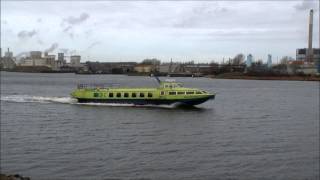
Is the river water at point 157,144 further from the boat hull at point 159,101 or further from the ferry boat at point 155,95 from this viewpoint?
the ferry boat at point 155,95

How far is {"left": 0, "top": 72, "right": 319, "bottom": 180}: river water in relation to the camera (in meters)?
29.7

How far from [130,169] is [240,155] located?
325 inches

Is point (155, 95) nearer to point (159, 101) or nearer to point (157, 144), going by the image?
point (159, 101)

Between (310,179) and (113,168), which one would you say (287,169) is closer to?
(310,179)

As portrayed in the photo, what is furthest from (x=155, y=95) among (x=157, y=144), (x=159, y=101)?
(x=157, y=144)

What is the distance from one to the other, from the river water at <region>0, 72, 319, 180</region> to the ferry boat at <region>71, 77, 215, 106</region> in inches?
109

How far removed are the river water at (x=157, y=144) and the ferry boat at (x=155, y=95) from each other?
109 inches

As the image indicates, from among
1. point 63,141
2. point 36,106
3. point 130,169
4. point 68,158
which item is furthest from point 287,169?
point 36,106

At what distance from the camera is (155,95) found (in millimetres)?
68688

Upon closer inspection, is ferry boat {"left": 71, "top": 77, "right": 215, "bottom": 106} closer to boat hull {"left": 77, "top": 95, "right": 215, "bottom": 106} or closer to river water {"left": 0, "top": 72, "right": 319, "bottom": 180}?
boat hull {"left": 77, "top": 95, "right": 215, "bottom": 106}

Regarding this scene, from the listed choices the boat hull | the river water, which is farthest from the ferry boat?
the river water

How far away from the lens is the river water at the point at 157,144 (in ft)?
97.4

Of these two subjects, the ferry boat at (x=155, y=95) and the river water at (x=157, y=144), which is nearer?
the river water at (x=157, y=144)

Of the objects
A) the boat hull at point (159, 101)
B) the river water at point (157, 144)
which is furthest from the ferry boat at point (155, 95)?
the river water at point (157, 144)
